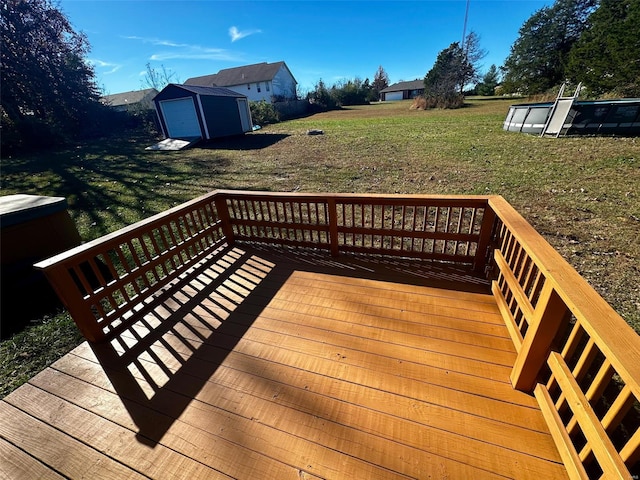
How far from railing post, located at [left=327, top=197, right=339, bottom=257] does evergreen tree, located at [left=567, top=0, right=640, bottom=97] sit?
20.4m

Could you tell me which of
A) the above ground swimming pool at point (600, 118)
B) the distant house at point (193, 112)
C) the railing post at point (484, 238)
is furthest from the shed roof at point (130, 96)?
the railing post at point (484, 238)

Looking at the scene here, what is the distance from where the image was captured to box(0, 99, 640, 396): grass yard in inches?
117

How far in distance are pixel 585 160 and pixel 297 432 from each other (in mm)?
9138

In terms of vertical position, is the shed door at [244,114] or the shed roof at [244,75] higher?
the shed roof at [244,75]

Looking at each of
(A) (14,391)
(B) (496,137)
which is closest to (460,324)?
(A) (14,391)

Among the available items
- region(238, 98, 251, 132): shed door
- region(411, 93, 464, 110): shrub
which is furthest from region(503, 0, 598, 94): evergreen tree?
region(238, 98, 251, 132): shed door

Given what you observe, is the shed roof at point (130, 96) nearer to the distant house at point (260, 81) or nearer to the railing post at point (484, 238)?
the distant house at point (260, 81)

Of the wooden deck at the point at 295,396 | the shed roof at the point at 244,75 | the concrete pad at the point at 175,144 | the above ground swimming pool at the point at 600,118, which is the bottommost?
the wooden deck at the point at 295,396

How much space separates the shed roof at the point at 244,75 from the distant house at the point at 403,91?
34533 millimetres

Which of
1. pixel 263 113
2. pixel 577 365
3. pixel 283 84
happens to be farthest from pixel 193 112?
pixel 283 84

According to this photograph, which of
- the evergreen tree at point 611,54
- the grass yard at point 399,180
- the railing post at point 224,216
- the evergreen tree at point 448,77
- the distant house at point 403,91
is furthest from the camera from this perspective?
the distant house at point 403,91

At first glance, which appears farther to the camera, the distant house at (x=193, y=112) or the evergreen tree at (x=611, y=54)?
the distant house at (x=193, y=112)

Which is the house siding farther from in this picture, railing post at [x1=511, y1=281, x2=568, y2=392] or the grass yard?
railing post at [x1=511, y1=281, x2=568, y2=392]

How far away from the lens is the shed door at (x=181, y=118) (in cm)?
1428
